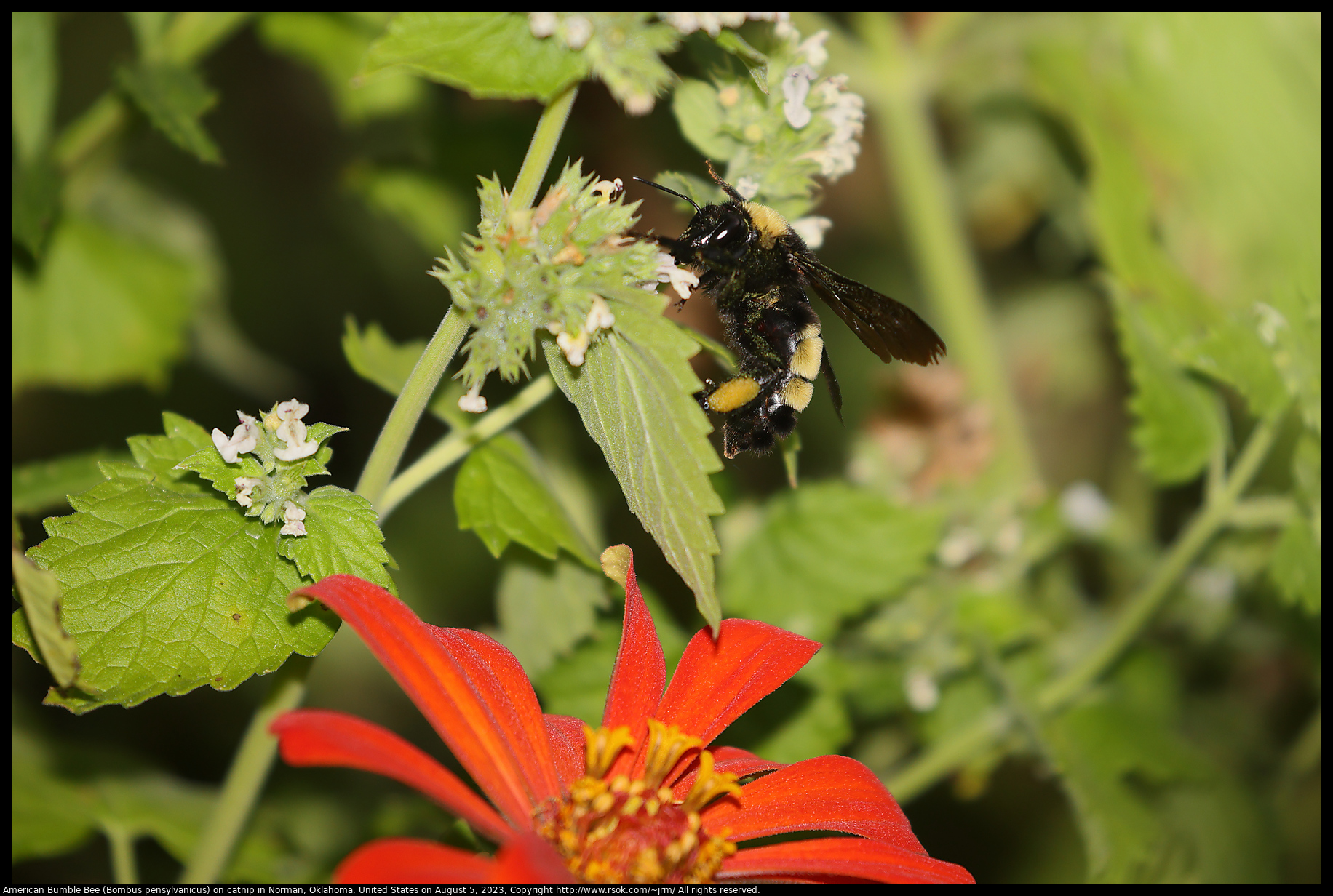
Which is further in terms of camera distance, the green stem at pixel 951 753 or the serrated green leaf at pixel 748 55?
the green stem at pixel 951 753

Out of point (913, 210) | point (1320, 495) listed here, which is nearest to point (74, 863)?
point (913, 210)

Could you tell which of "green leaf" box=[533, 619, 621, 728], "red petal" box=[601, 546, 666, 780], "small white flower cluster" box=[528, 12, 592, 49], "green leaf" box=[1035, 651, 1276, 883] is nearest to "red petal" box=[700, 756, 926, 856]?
"red petal" box=[601, 546, 666, 780]

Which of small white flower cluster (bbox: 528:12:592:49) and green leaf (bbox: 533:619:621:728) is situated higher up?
small white flower cluster (bbox: 528:12:592:49)

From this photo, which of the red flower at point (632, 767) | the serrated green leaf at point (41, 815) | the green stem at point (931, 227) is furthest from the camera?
the green stem at point (931, 227)

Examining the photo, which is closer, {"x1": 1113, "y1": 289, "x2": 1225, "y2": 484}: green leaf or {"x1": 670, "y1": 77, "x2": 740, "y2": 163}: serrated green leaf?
{"x1": 670, "y1": 77, "x2": 740, "y2": 163}: serrated green leaf

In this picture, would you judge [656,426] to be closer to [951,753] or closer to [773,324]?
[773,324]

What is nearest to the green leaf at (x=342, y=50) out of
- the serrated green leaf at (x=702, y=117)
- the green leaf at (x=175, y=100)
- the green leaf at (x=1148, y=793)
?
the green leaf at (x=175, y=100)

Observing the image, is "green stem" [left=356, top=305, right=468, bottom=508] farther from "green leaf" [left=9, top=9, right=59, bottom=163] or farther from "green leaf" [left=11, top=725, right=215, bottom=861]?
"green leaf" [left=9, top=9, right=59, bottom=163]

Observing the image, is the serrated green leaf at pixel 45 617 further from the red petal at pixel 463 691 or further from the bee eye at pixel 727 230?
the bee eye at pixel 727 230
